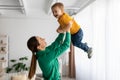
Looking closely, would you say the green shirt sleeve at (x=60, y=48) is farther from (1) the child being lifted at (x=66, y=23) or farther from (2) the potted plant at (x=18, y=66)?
(2) the potted plant at (x=18, y=66)

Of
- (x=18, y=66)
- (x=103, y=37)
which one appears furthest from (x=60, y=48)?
(x=18, y=66)

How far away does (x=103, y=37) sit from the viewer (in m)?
5.70

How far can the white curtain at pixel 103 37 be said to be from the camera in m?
4.80

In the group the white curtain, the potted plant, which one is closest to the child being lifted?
the white curtain

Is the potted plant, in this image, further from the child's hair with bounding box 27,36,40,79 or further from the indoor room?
the child's hair with bounding box 27,36,40,79

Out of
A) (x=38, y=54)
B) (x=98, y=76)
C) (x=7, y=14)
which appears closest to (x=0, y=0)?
(x=7, y=14)

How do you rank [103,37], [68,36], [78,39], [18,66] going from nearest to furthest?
[68,36], [78,39], [103,37], [18,66]

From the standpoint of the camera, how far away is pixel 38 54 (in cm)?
191

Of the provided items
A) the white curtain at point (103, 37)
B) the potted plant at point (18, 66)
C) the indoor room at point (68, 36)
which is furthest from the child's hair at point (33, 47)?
the potted plant at point (18, 66)

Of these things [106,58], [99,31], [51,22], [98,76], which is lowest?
[98,76]

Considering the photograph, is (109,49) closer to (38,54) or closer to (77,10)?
(77,10)

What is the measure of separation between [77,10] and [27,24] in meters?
3.20

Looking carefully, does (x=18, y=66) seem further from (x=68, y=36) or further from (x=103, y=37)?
(x=68, y=36)

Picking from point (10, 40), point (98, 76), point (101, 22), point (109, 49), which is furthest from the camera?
point (10, 40)
